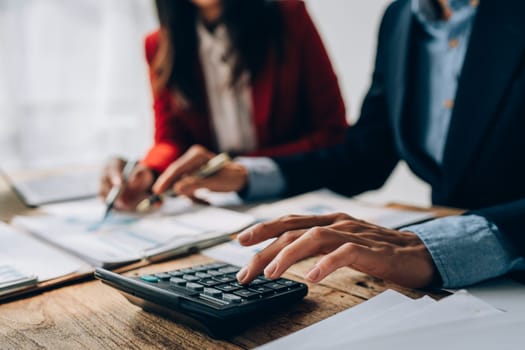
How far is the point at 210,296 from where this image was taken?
0.49 metres

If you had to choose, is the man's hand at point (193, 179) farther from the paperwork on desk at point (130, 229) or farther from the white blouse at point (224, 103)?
the white blouse at point (224, 103)

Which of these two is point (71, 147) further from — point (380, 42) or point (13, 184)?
point (380, 42)

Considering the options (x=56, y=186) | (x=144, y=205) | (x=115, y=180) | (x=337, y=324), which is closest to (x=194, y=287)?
(x=337, y=324)

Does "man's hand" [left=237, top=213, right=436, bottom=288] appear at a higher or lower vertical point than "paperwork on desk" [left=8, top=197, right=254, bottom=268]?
higher

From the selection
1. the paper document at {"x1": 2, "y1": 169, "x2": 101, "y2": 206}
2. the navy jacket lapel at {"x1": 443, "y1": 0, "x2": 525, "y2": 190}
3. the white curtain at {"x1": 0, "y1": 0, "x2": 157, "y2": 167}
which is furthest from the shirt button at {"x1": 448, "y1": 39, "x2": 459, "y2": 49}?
the white curtain at {"x1": 0, "y1": 0, "x2": 157, "y2": 167}

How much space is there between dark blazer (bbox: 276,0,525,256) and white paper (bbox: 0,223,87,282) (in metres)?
0.49

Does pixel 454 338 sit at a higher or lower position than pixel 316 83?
lower

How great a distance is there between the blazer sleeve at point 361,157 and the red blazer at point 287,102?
9.5 inches

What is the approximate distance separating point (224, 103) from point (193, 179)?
57 centimetres

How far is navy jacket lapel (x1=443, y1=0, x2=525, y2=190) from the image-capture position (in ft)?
2.79

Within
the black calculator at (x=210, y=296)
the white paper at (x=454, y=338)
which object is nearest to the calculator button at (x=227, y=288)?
the black calculator at (x=210, y=296)

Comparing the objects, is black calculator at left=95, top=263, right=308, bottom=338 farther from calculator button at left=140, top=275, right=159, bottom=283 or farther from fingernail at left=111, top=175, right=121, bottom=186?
fingernail at left=111, top=175, right=121, bottom=186

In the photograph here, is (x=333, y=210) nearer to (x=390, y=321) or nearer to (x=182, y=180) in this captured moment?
(x=182, y=180)

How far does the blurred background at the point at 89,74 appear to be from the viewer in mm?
2332
